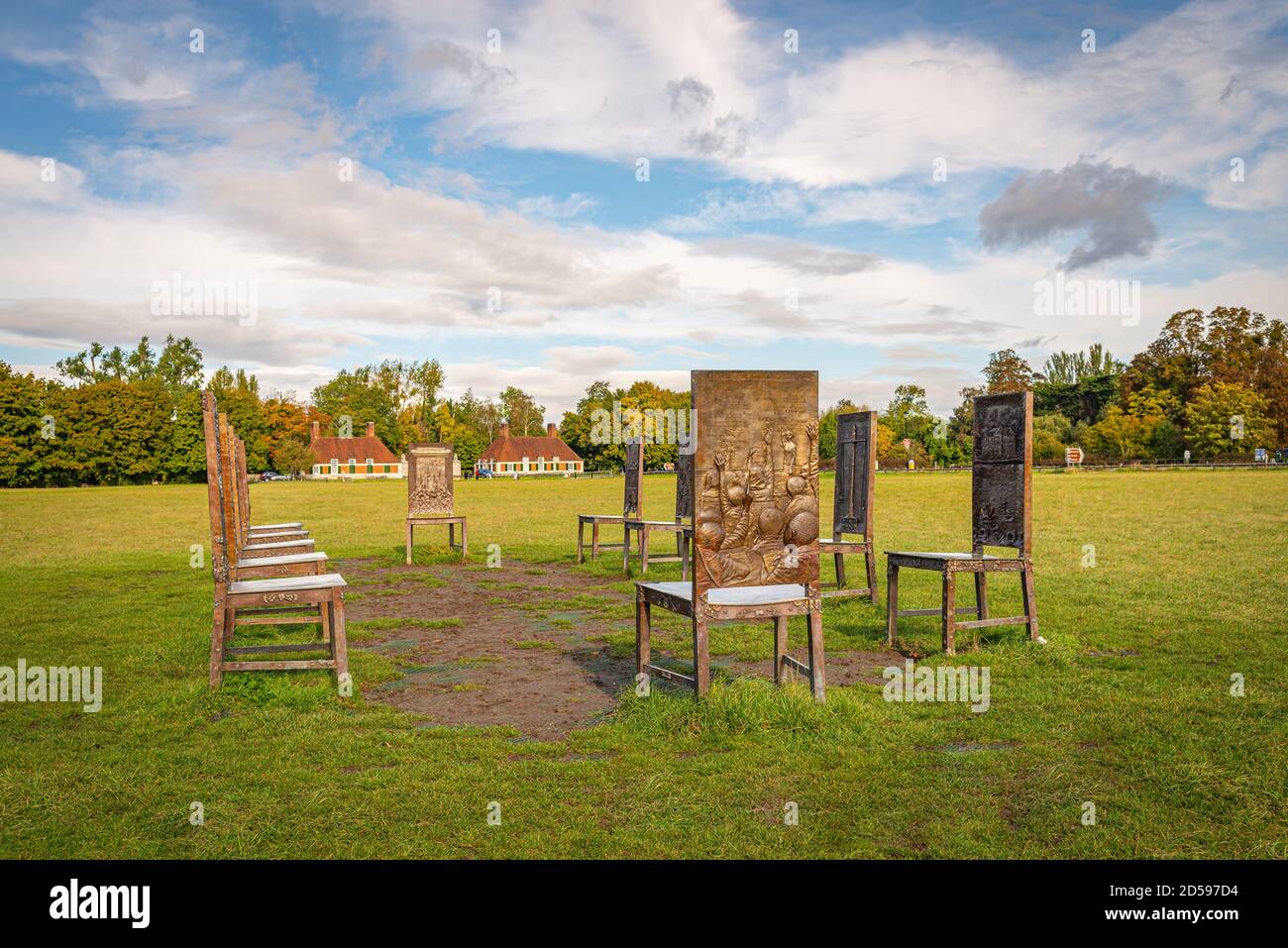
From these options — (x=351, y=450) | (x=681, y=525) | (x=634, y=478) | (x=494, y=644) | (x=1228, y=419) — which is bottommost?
(x=494, y=644)

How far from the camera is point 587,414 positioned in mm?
113938

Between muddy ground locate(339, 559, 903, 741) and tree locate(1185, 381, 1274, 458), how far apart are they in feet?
263

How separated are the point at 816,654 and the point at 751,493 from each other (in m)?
1.24

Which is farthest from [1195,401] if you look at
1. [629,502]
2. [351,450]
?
[351,450]

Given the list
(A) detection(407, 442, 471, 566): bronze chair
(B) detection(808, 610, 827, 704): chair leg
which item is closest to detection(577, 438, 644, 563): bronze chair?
(A) detection(407, 442, 471, 566): bronze chair

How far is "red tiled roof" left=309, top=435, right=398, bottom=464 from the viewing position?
374 ft

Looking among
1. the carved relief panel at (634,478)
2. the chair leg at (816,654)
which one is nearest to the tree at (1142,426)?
the carved relief panel at (634,478)

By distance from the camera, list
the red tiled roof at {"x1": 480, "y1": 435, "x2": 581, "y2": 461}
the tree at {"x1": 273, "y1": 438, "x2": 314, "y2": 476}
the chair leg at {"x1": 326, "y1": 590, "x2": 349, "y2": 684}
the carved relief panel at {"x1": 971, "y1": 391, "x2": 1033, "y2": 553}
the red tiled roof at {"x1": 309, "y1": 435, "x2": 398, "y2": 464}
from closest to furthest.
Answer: the chair leg at {"x1": 326, "y1": 590, "x2": 349, "y2": 684} < the carved relief panel at {"x1": 971, "y1": 391, "x2": 1033, "y2": 553} < the tree at {"x1": 273, "y1": 438, "x2": 314, "y2": 476} < the red tiled roof at {"x1": 309, "y1": 435, "x2": 398, "y2": 464} < the red tiled roof at {"x1": 480, "y1": 435, "x2": 581, "y2": 461}

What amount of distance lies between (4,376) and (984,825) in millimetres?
85948

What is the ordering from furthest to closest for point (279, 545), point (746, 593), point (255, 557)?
point (279, 545)
point (255, 557)
point (746, 593)

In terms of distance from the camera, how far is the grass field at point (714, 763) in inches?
156

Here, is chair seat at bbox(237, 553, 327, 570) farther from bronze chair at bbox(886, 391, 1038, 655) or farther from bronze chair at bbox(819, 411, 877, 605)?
bronze chair at bbox(819, 411, 877, 605)

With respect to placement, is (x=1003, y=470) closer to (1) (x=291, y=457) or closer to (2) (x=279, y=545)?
(2) (x=279, y=545)
